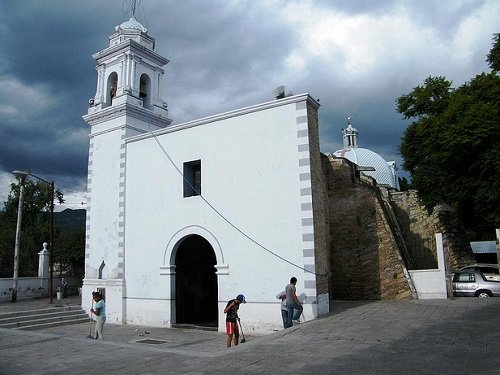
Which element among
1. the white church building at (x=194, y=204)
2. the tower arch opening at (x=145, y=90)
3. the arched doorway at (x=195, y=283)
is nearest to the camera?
the white church building at (x=194, y=204)

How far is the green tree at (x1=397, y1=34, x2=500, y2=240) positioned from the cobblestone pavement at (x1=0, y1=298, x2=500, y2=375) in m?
7.77

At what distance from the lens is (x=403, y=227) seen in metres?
22.3

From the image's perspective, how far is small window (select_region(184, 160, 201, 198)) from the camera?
13.6m

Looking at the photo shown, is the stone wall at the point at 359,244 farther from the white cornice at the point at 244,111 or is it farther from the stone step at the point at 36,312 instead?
the stone step at the point at 36,312

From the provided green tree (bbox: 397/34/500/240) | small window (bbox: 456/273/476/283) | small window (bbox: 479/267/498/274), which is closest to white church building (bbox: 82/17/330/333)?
small window (bbox: 456/273/476/283)

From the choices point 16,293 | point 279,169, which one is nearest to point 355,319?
point 279,169

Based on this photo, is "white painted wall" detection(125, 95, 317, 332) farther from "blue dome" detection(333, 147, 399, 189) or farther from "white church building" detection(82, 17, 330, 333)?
"blue dome" detection(333, 147, 399, 189)

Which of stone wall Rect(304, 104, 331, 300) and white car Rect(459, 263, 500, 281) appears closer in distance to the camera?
stone wall Rect(304, 104, 331, 300)

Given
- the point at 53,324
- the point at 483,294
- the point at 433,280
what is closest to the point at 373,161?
the point at 483,294

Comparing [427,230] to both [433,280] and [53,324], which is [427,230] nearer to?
[433,280]

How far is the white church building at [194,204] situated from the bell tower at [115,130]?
0.05m

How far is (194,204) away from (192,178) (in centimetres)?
110

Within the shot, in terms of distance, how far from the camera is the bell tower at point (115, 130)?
1498 cm

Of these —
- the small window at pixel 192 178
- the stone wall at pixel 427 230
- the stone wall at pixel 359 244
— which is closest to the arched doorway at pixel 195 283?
the small window at pixel 192 178
